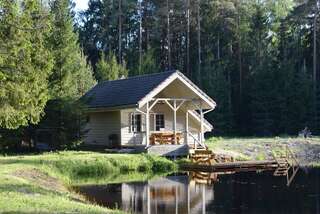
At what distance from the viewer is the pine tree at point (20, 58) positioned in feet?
61.9

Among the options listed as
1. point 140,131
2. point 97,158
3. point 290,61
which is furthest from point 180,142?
point 290,61

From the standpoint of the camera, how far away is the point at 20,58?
810 inches

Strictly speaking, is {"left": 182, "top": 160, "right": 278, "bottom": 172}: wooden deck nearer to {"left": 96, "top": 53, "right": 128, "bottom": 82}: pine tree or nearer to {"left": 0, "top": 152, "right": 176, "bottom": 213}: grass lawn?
{"left": 0, "top": 152, "right": 176, "bottom": 213}: grass lawn

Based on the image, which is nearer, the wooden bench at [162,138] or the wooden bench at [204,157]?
the wooden bench at [204,157]

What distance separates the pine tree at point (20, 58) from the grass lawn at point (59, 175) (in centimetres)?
213

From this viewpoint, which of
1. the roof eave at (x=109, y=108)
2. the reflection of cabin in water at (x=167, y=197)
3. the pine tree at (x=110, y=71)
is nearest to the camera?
the reflection of cabin in water at (x=167, y=197)

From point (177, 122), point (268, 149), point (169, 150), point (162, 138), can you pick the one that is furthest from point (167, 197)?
point (177, 122)

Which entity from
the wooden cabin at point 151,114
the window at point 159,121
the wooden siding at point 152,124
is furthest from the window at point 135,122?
the window at point 159,121

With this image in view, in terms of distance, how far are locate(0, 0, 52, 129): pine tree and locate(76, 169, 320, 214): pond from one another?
3.90 metres

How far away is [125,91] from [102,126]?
2.76 meters

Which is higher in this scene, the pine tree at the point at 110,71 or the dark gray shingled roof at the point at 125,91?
the pine tree at the point at 110,71

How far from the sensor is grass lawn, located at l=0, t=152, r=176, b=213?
12695mm

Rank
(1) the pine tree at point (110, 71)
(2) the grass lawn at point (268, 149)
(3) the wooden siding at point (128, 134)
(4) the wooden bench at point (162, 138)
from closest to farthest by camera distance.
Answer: (4) the wooden bench at point (162, 138) < (2) the grass lawn at point (268, 149) < (3) the wooden siding at point (128, 134) < (1) the pine tree at point (110, 71)

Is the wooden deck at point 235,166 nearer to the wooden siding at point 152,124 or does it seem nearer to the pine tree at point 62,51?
the wooden siding at point 152,124
